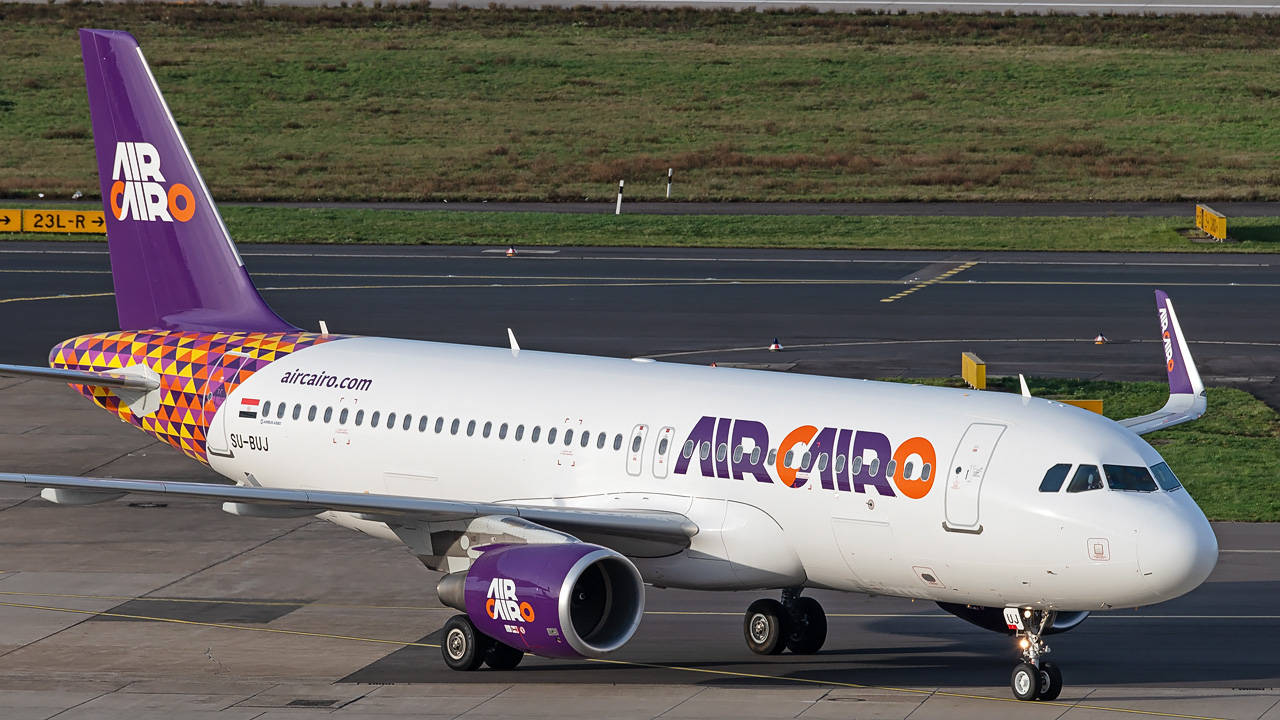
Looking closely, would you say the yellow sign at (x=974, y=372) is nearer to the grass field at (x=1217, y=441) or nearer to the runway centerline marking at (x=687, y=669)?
the grass field at (x=1217, y=441)

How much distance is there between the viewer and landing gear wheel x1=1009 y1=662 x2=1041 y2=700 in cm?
2267

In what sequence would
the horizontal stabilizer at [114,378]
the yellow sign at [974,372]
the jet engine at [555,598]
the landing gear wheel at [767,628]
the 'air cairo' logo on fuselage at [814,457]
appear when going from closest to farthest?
the jet engine at [555,598]
the 'air cairo' logo on fuselage at [814,457]
the landing gear wheel at [767,628]
the horizontal stabilizer at [114,378]
the yellow sign at [974,372]

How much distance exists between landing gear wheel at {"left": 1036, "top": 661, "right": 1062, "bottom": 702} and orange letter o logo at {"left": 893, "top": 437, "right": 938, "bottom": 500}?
9.24ft

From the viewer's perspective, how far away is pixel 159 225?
1235 inches

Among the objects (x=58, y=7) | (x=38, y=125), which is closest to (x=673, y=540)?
(x=38, y=125)

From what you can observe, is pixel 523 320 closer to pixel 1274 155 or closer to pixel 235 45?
pixel 1274 155

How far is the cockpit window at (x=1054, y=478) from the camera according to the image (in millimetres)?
22078

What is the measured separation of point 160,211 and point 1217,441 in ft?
78.0

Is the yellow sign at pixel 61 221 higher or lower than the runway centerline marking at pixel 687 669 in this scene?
higher

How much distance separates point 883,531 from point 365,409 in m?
9.25

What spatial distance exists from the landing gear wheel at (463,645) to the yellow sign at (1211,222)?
53537 mm

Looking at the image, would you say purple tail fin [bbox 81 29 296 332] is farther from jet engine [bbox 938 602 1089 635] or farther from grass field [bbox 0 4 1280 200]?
grass field [bbox 0 4 1280 200]

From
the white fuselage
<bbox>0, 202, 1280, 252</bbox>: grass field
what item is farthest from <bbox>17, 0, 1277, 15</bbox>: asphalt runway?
the white fuselage

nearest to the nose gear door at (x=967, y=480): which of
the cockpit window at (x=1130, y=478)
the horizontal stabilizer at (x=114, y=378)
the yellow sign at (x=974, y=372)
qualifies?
the cockpit window at (x=1130, y=478)
